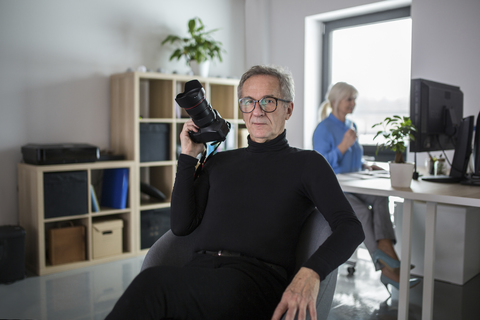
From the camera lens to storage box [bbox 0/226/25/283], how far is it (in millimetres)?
1943

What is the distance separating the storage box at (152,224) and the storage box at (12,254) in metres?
0.95

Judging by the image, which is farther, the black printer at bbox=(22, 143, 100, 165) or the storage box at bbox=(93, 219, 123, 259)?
the storage box at bbox=(93, 219, 123, 259)

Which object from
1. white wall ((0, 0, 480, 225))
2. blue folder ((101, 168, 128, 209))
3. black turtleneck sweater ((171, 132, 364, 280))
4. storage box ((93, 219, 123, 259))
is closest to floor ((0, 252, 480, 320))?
storage box ((93, 219, 123, 259))

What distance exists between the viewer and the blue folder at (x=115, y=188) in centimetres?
347

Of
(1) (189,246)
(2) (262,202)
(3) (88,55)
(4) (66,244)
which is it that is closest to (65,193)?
(4) (66,244)

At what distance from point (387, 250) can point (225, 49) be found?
281 centimetres

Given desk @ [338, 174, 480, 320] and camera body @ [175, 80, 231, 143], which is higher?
camera body @ [175, 80, 231, 143]

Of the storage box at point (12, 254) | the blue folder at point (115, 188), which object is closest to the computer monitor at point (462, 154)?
the blue folder at point (115, 188)

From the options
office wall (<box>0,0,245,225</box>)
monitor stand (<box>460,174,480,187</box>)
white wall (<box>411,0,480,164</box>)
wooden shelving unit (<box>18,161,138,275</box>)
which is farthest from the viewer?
A: white wall (<box>411,0,480,164</box>)

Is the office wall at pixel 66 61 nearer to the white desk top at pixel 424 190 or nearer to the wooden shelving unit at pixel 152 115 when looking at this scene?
the wooden shelving unit at pixel 152 115

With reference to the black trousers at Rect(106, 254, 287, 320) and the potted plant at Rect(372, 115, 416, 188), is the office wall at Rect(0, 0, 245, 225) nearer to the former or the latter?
the potted plant at Rect(372, 115, 416, 188)

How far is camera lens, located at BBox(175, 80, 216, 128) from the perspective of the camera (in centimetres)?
150

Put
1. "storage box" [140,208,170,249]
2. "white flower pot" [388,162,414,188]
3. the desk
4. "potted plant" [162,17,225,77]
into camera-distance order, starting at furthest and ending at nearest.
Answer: "potted plant" [162,17,225,77]
"storage box" [140,208,170,249]
"white flower pot" [388,162,414,188]
the desk

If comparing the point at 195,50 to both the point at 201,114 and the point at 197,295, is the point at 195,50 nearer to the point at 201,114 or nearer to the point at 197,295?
the point at 201,114
